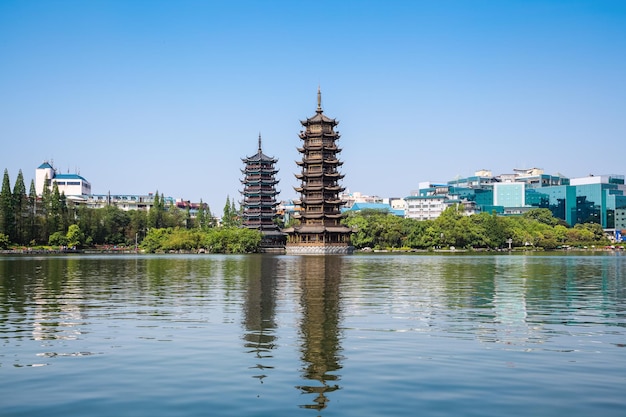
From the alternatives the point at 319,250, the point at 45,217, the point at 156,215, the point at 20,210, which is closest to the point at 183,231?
the point at 156,215

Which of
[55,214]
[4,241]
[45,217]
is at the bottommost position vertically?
[4,241]

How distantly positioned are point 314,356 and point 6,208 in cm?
11160

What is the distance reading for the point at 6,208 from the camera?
372ft

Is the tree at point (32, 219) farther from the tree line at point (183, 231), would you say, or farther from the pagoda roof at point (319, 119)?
the pagoda roof at point (319, 119)

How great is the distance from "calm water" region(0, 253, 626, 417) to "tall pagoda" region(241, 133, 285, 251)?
101 metres

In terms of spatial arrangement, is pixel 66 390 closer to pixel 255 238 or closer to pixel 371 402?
pixel 371 402

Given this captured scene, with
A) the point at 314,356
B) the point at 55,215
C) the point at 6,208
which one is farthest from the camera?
the point at 55,215

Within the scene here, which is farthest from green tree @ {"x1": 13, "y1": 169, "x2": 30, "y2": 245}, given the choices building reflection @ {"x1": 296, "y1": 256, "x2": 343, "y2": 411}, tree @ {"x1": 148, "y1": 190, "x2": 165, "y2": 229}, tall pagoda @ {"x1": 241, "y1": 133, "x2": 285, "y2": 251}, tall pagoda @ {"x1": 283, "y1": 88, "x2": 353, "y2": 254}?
building reflection @ {"x1": 296, "y1": 256, "x2": 343, "y2": 411}

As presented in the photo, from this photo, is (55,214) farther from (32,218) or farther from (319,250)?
(319,250)

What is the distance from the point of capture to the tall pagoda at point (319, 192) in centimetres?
10775

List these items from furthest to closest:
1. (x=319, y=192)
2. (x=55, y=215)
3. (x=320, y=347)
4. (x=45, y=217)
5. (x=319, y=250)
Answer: (x=45, y=217), (x=55, y=215), (x=319, y=192), (x=319, y=250), (x=320, y=347)

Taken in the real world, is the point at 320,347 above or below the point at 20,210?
below

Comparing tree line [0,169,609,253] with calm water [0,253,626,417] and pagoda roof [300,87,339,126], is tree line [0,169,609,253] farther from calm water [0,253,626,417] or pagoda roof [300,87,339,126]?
calm water [0,253,626,417]

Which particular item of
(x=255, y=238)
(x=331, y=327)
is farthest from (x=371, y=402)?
(x=255, y=238)
